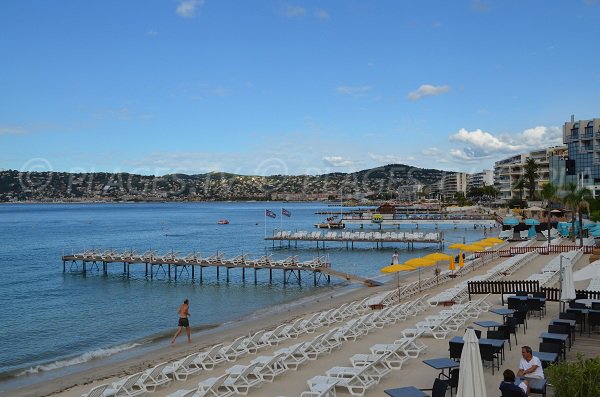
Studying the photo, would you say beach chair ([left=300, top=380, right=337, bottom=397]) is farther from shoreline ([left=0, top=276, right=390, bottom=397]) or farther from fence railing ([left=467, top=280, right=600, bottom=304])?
fence railing ([left=467, top=280, right=600, bottom=304])

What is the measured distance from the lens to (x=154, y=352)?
19906 mm

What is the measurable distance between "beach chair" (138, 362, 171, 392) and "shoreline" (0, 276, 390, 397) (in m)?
3.65

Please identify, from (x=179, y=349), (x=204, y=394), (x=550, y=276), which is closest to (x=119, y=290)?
(x=179, y=349)

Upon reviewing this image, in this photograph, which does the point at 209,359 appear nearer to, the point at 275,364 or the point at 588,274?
the point at 275,364

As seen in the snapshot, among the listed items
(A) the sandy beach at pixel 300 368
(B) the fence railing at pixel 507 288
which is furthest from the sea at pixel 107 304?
(B) the fence railing at pixel 507 288

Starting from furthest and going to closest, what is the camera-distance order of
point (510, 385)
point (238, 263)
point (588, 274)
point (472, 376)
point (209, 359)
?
point (238, 263) → point (588, 274) → point (209, 359) → point (510, 385) → point (472, 376)

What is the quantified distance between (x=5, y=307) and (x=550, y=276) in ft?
96.5

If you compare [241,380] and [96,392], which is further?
[241,380]

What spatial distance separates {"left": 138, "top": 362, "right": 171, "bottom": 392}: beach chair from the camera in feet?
39.2

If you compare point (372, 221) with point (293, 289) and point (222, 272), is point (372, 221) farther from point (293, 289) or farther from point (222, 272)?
point (293, 289)

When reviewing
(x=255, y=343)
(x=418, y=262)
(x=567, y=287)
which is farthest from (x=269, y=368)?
(x=418, y=262)

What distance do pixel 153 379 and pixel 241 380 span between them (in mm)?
1964

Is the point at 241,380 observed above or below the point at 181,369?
above

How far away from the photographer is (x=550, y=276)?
77.8 feet
